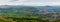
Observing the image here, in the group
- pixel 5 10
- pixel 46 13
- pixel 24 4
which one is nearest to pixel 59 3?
pixel 46 13

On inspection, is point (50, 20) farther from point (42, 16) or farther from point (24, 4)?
point (24, 4)

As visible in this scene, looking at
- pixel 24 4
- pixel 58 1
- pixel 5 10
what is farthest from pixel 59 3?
pixel 5 10

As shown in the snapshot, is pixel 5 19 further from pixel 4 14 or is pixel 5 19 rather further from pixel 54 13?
pixel 54 13

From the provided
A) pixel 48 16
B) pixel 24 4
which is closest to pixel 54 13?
pixel 48 16

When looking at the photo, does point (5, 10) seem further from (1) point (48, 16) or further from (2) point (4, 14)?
(1) point (48, 16)

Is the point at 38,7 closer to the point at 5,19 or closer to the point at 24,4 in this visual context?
the point at 24,4
